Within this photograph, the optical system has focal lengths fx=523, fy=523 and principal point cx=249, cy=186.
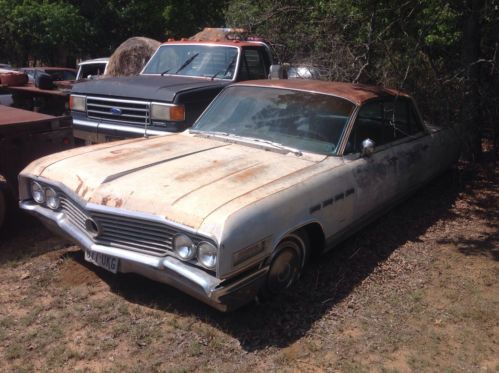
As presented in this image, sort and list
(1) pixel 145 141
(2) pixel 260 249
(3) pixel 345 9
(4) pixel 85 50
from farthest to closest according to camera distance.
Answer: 1. (4) pixel 85 50
2. (3) pixel 345 9
3. (1) pixel 145 141
4. (2) pixel 260 249

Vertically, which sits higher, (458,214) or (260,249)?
(260,249)

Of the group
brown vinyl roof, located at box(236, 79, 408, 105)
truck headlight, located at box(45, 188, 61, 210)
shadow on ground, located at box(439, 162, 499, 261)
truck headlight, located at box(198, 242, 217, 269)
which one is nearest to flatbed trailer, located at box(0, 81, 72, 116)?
brown vinyl roof, located at box(236, 79, 408, 105)

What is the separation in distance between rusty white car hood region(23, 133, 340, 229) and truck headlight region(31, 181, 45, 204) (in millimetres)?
103

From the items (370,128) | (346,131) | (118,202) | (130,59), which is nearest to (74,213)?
(118,202)

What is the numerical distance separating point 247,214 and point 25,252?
2.43 m

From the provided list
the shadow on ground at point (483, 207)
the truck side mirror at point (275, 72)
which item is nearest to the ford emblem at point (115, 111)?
the truck side mirror at point (275, 72)

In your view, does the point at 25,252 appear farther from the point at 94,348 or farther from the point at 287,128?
the point at 287,128

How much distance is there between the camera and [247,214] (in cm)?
330

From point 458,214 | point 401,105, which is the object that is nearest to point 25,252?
point 401,105

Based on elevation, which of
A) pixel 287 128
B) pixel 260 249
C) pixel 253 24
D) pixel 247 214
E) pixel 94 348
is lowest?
pixel 94 348

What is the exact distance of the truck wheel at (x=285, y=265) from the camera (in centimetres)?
372

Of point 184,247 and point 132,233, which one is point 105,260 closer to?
point 132,233

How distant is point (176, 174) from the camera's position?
3.86m

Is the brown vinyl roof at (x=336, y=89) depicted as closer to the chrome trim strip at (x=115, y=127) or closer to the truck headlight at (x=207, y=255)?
the chrome trim strip at (x=115, y=127)
